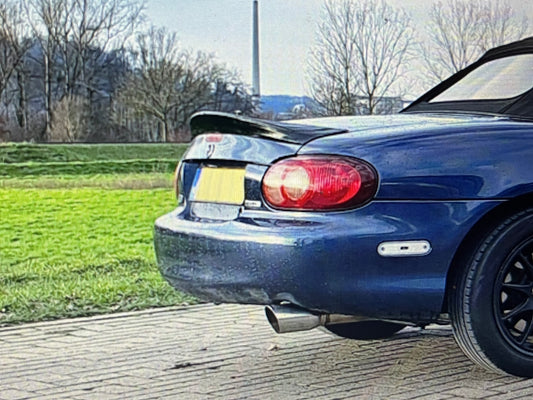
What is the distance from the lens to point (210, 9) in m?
26.3

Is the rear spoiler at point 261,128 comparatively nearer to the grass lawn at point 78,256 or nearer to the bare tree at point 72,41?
the grass lawn at point 78,256

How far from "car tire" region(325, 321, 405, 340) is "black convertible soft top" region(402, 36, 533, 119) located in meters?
1.28

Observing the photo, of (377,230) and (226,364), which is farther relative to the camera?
(226,364)

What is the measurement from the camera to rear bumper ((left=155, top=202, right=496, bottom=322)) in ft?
11.2

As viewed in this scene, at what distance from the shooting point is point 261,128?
3.83 metres

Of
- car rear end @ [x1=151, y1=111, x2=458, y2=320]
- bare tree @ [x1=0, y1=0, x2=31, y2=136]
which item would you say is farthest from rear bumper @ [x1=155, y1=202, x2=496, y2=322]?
bare tree @ [x1=0, y1=0, x2=31, y2=136]

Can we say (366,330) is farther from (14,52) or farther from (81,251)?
(14,52)

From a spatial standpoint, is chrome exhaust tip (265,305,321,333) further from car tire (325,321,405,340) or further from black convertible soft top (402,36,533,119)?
black convertible soft top (402,36,533,119)

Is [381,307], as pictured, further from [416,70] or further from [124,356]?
[416,70]

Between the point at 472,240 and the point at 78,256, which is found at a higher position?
the point at 472,240

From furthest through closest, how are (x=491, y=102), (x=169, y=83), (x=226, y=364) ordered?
(x=169, y=83), (x=491, y=102), (x=226, y=364)

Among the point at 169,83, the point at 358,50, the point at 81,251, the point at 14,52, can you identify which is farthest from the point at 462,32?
the point at 14,52

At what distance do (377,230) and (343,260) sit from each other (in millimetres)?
192

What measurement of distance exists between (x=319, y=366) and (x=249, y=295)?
2.75 feet
